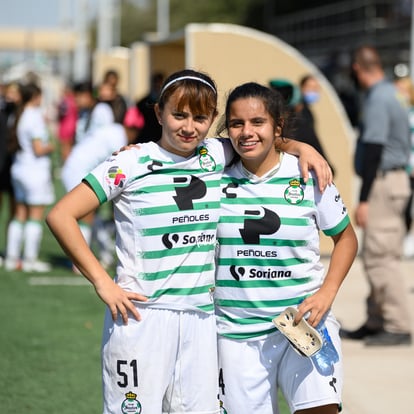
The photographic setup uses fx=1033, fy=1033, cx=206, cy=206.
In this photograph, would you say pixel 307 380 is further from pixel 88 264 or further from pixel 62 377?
pixel 62 377

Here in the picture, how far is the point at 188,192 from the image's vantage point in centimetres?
383

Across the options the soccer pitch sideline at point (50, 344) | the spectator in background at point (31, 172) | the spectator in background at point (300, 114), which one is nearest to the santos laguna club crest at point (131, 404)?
the soccer pitch sideline at point (50, 344)

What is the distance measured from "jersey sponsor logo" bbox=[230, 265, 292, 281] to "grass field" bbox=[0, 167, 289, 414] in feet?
7.45

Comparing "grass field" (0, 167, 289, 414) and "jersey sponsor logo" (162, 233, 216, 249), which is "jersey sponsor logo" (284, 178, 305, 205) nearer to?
"jersey sponsor logo" (162, 233, 216, 249)

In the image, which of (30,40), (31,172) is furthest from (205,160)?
(30,40)

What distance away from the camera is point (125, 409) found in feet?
12.5

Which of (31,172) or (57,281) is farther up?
(31,172)

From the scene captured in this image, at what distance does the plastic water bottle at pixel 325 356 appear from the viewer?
3.88 m

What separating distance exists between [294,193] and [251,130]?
0.96 feet

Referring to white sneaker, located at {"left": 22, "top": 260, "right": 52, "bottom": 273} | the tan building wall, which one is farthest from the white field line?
the tan building wall

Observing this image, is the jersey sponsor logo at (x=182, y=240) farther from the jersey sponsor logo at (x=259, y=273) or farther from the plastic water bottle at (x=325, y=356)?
the plastic water bottle at (x=325, y=356)

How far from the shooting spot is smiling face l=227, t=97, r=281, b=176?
154 inches

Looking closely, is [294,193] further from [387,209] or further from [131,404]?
[387,209]

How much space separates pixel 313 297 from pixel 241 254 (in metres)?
0.32
